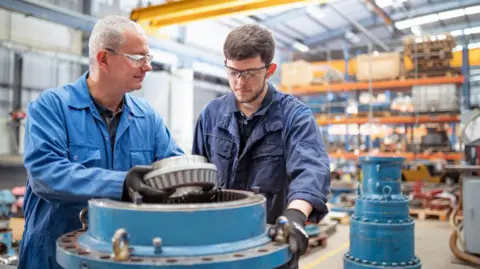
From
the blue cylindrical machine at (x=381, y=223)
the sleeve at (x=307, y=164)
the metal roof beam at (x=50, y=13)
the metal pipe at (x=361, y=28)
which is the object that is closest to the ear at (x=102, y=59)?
the sleeve at (x=307, y=164)

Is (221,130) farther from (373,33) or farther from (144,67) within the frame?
(373,33)

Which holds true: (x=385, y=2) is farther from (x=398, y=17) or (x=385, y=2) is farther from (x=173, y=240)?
(x=173, y=240)

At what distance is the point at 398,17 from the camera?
48.4 feet

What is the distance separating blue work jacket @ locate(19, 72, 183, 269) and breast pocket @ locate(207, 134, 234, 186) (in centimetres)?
22

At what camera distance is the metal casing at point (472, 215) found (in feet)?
15.6

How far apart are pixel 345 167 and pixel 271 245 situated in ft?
33.0

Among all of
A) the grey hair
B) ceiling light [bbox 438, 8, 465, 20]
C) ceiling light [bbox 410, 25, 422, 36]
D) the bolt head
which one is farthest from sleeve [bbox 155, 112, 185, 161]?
ceiling light [bbox 410, 25, 422, 36]

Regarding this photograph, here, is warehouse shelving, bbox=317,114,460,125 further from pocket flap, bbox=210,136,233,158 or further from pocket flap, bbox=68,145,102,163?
pocket flap, bbox=68,145,102,163

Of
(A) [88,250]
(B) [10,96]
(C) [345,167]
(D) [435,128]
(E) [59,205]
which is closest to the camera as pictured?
(A) [88,250]

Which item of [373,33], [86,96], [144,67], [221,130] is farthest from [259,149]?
[373,33]

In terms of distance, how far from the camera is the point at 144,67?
1799 mm

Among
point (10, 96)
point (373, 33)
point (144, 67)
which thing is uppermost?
point (373, 33)

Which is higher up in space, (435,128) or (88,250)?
(435,128)

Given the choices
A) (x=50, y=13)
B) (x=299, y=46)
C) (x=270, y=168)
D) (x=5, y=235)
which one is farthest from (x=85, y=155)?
(x=299, y=46)
